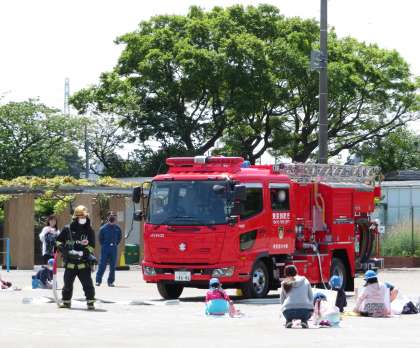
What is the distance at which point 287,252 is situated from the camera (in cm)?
2566

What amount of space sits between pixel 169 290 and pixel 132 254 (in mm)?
18011

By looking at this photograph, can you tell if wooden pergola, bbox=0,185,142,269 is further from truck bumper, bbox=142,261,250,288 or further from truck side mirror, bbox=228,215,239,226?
truck side mirror, bbox=228,215,239,226

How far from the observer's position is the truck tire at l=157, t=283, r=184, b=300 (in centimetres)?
2516

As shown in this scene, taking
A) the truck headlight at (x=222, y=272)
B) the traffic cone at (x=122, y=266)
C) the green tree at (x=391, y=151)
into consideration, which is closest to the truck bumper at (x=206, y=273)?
the truck headlight at (x=222, y=272)

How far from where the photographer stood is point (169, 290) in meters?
25.3

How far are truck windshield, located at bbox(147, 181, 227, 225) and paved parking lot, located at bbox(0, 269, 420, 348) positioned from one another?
166 cm

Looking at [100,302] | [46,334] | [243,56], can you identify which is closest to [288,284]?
[46,334]

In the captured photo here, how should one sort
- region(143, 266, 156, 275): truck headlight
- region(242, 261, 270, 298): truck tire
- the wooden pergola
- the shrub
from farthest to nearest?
1. the shrub
2. the wooden pergola
3. region(143, 266, 156, 275): truck headlight
4. region(242, 261, 270, 298): truck tire

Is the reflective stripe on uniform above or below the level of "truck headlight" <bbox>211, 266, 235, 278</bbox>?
above

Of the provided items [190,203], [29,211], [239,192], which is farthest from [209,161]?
[29,211]

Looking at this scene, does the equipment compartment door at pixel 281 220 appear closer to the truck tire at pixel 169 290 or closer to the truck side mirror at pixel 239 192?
the truck side mirror at pixel 239 192

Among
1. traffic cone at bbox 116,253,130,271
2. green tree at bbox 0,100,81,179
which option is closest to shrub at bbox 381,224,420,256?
traffic cone at bbox 116,253,130,271

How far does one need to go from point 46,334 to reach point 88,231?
18.0ft

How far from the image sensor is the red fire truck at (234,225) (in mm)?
24297
